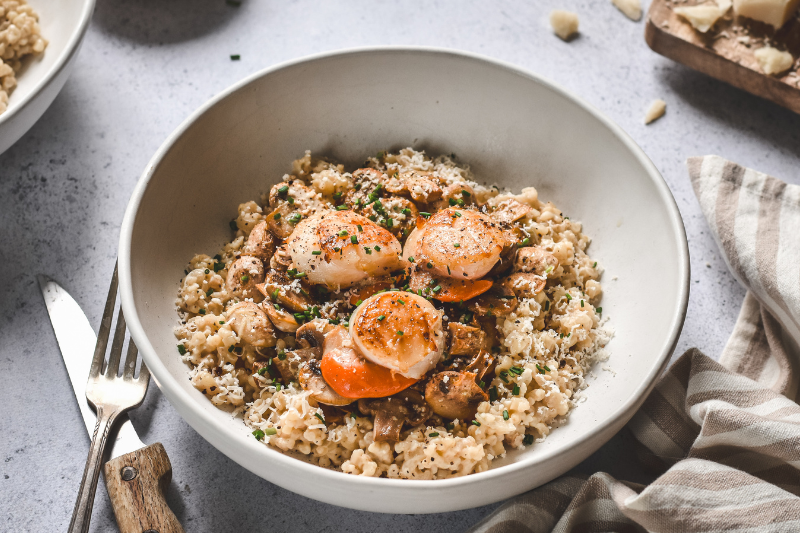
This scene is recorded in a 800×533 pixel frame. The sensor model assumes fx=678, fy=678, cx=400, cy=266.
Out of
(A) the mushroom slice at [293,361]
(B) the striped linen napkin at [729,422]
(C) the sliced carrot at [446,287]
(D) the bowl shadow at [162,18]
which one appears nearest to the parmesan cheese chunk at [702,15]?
(B) the striped linen napkin at [729,422]

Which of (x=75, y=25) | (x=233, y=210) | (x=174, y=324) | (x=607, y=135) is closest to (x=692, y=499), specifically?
(x=607, y=135)

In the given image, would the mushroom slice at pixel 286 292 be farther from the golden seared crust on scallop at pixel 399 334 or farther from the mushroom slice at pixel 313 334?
the golden seared crust on scallop at pixel 399 334

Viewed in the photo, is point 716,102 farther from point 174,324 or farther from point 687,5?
point 174,324

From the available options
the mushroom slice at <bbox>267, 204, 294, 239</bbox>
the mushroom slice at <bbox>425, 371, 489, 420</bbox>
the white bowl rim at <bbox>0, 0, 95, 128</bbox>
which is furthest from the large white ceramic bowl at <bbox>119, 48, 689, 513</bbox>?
the white bowl rim at <bbox>0, 0, 95, 128</bbox>

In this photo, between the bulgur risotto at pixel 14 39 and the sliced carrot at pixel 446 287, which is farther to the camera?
the bulgur risotto at pixel 14 39

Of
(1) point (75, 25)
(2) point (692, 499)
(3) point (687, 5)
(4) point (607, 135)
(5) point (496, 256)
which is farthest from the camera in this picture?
(3) point (687, 5)

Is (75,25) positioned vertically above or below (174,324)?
above

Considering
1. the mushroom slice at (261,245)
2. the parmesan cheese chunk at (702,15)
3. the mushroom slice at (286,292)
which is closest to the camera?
the mushroom slice at (286,292)
